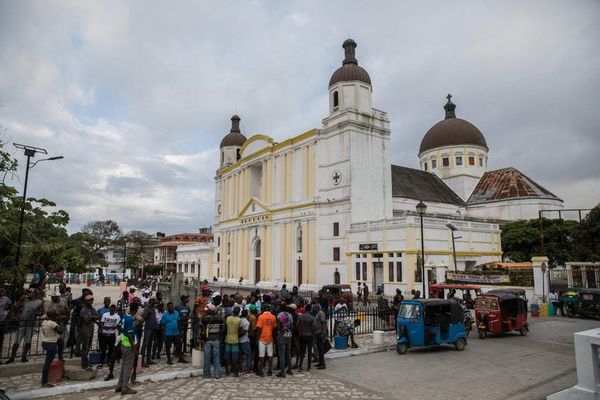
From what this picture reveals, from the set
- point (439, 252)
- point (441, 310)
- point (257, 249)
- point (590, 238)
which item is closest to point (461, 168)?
point (590, 238)

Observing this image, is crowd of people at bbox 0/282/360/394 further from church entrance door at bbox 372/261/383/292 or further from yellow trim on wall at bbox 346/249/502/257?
church entrance door at bbox 372/261/383/292

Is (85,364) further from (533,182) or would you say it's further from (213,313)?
(533,182)

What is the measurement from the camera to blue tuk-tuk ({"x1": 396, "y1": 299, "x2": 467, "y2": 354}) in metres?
12.1

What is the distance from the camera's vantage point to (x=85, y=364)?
378 inches

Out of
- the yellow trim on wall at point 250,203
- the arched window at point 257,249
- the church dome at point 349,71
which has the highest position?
the church dome at point 349,71

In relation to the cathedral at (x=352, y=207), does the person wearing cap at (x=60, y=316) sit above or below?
below

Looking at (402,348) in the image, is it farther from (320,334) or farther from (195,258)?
→ (195,258)

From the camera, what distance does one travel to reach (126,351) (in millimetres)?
8422

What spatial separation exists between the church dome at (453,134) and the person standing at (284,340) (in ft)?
177

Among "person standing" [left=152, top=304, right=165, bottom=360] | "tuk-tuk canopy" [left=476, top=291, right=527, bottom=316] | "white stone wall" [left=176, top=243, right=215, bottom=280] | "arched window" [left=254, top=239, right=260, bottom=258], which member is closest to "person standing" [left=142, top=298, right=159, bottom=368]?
"person standing" [left=152, top=304, right=165, bottom=360]

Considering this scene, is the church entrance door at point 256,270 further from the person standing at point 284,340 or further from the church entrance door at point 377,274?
the person standing at point 284,340

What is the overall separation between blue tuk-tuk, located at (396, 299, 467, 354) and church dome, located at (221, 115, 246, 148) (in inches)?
1980

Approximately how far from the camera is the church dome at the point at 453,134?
57844mm

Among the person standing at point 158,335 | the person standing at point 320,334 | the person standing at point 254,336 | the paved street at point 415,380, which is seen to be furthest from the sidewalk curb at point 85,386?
the person standing at point 320,334
